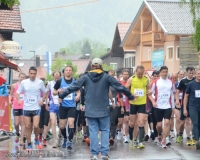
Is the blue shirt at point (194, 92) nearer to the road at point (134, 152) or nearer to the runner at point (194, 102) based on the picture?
the runner at point (194, 102)

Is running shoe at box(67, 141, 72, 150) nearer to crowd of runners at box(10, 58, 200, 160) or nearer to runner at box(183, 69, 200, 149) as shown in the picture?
crowd of runners at box(10, 58, 200, 160)

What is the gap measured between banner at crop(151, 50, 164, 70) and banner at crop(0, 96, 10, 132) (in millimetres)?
31710

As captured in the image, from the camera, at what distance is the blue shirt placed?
15.8m

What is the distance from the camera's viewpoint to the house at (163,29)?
172 feet

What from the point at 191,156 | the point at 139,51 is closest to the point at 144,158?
the point at 191,156

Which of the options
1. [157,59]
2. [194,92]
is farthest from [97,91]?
[157,59]

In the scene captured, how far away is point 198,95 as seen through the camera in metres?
15.8

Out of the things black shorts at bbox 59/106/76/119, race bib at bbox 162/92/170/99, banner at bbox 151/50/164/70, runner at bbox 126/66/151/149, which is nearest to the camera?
black shorts at bbox 59/106/76/119

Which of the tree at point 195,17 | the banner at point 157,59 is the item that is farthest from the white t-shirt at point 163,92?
the banner at point 157,59

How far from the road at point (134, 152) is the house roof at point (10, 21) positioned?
22.0m

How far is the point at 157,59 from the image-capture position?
53.9 meters

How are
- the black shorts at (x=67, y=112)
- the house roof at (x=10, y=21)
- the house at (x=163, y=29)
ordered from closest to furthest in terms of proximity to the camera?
the black shorts at (x=67, y=112) < the house roof at (x=10, y=21) < the house at (x=163, y=29)

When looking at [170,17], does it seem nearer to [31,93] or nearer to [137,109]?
[137,109]

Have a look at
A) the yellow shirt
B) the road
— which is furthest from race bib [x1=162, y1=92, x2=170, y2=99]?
the road
